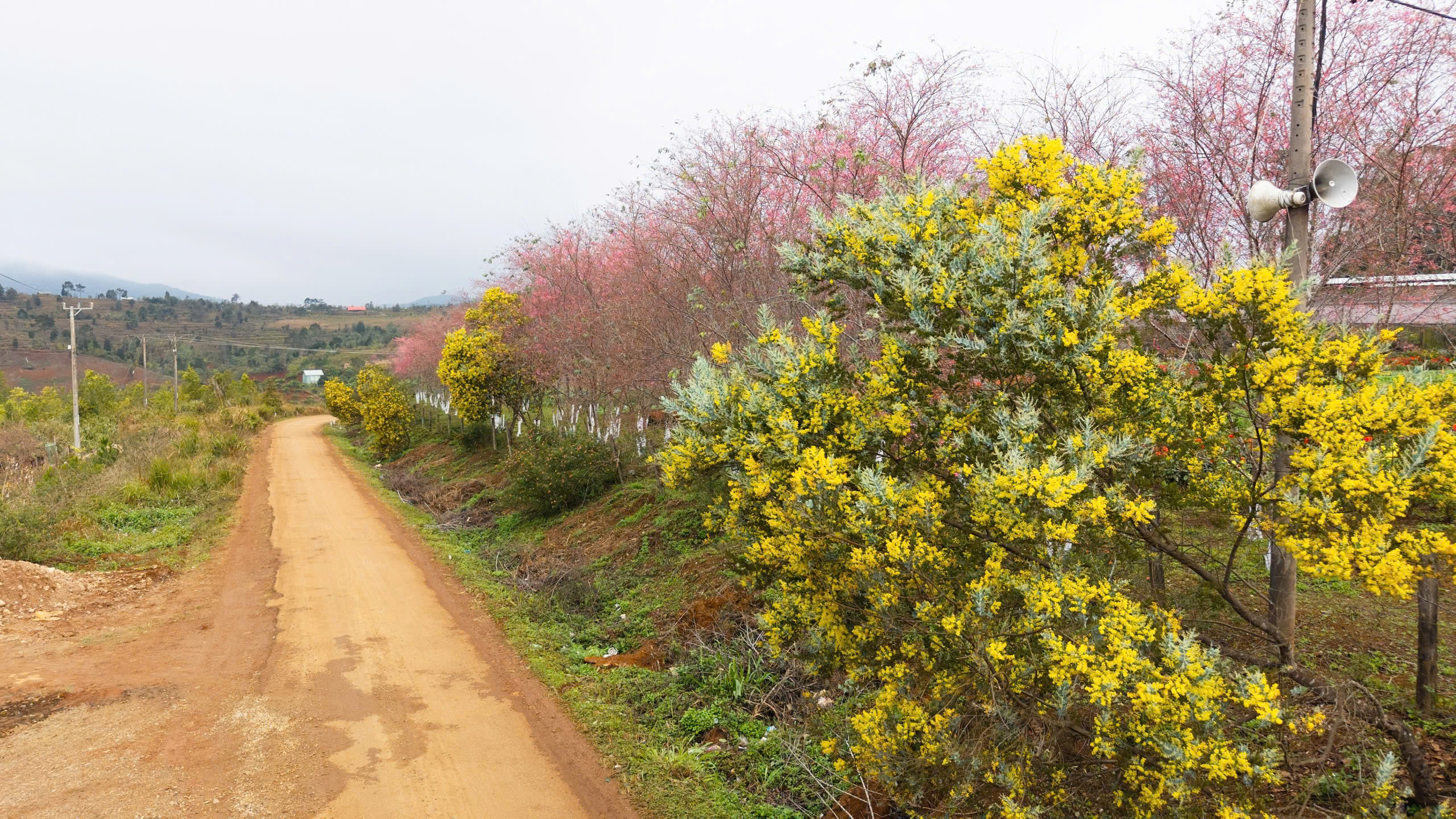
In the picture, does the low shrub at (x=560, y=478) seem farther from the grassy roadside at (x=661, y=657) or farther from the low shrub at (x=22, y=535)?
the low shrub at (x=22, y=535)

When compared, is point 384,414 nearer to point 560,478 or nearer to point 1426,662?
point 560,478

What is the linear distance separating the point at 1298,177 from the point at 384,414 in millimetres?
29248

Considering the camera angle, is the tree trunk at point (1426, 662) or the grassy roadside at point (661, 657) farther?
the grassy roadside at point (661, 657)

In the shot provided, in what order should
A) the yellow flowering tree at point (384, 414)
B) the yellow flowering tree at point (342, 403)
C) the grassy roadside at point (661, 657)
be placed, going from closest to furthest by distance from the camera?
the grassy roadside at point (661, 657) → the yellow flowering tree at point (384, 414) → the yellow flowering tree at point (342, 403)

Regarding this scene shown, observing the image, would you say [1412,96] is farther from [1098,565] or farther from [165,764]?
[165,764]

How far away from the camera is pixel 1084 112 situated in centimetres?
812

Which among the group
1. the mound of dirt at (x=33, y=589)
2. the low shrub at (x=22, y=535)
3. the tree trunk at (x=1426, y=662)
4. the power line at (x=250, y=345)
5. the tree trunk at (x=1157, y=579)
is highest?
the power line at (x=250, y=345)

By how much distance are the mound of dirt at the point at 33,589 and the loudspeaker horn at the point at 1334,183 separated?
1349 centimetres

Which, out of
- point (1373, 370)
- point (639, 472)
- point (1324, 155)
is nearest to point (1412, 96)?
point (1324, 155)

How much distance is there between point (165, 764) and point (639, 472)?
442 inches

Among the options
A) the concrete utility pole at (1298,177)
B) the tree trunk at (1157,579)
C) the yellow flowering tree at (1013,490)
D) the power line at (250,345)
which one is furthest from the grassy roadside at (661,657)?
the power line at (250,345)

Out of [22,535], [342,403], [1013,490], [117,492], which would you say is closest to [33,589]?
[22,535]

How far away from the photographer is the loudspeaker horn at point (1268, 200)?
14.0 feet

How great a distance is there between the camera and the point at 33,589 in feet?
31.5
